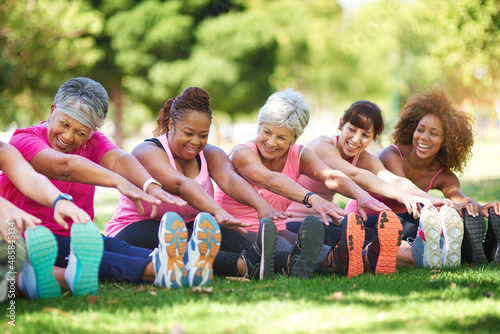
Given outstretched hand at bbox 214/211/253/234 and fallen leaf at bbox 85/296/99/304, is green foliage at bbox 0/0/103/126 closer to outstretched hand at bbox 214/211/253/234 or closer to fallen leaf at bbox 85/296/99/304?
outstretched hand at bbox 214/211/253/234

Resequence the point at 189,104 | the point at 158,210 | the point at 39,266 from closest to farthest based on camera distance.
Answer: the point at 39,266, the point at 189,104, the point at 158,210

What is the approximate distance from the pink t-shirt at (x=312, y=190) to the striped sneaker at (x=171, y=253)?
1805 millimetres

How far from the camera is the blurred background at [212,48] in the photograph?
16.8 m

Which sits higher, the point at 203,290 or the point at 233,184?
the point at 233,184

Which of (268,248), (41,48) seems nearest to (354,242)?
(268,248)

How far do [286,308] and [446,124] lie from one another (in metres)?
3.31

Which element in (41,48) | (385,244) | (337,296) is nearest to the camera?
(337,296)

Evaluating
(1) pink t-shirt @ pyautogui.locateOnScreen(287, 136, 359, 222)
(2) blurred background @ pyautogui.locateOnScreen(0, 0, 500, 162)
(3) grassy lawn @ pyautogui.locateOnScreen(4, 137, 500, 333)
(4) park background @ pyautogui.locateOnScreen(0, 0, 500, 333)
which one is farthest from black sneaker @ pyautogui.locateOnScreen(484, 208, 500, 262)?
(2) blurred background @ pyautogui.locateOnScreen(0, 0, 500, 162)

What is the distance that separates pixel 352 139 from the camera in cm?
526

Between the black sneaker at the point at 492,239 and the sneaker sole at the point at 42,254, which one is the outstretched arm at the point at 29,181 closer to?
the sneaker sole at the point at 42,254

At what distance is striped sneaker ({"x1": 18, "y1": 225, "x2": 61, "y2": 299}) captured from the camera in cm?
316

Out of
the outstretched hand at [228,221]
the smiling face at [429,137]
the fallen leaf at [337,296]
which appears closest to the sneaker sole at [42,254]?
the outstretched hand at [228,221]

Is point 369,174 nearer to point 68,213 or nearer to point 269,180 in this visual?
point 269,180

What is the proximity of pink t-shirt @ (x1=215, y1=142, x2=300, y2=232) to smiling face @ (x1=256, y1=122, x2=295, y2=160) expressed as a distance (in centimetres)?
12
